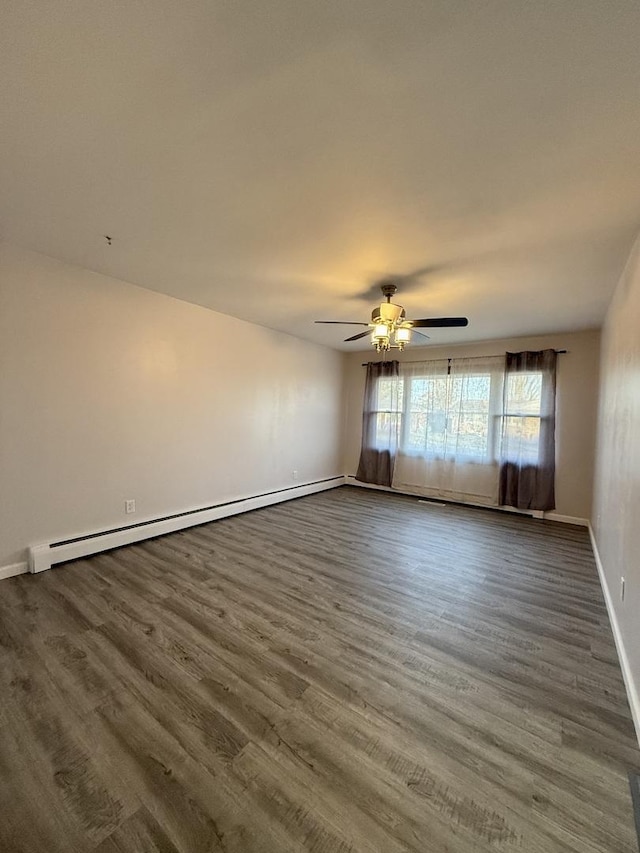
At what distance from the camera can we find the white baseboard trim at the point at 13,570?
258 centimetres

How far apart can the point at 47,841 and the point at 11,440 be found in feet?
8.15

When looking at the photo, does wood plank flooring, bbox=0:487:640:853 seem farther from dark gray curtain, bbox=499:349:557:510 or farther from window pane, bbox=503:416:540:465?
window pane, bbox=503:416:540:465

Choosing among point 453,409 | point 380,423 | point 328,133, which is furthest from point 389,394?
point 328,133

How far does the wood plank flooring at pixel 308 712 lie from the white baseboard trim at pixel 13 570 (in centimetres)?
9

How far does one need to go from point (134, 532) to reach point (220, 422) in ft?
4.93

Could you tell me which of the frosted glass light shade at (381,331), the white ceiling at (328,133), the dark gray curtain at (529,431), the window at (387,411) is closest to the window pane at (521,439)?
the dark gray curtain at (529,431)

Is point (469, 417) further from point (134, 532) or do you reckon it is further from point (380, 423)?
point (134, 532)

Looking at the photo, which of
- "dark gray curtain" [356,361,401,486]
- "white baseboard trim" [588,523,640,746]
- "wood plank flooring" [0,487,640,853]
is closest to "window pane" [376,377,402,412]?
"dark gray curtain" [356,361,401,486]

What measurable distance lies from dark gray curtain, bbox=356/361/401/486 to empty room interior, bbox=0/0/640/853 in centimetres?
188

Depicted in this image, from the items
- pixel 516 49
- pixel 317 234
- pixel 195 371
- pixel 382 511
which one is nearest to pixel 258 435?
pixel 195 371

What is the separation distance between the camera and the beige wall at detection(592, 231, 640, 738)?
1737mm

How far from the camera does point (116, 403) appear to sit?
127 inches

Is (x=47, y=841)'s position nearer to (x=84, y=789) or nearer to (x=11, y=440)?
(x=84, y=789)

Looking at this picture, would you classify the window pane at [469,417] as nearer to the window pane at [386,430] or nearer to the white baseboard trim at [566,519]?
the window pane at [386,430]
